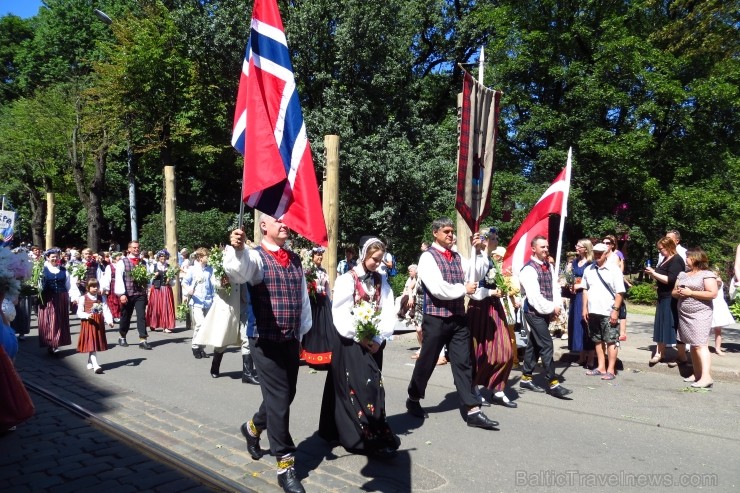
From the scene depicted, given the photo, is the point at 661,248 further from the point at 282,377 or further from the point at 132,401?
the point at 132,401

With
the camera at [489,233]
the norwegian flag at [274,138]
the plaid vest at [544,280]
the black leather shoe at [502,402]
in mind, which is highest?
the norwegian flag at [274,138]

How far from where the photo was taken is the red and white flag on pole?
27.4ft

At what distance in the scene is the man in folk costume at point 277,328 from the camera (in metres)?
4.40

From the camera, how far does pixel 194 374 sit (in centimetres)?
886

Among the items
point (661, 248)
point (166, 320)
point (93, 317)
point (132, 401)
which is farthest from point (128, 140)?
point (661, 248)

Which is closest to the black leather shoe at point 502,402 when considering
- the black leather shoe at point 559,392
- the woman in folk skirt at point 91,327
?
the black leather shoe at point 559,392

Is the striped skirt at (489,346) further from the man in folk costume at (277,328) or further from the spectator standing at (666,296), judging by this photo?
the spectator standing at (666,296)

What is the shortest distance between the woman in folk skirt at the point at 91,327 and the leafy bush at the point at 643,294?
51.6ft

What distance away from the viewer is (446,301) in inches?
237

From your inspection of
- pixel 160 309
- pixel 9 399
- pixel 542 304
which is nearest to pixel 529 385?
pixel 542 304

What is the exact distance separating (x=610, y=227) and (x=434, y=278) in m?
14.9

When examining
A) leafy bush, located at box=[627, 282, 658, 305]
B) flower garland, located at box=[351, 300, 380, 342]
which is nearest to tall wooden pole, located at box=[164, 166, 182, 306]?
flower garland, located at box=[351, 300, 380, 342]

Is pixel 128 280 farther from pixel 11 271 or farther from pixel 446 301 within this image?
pixel 446 301

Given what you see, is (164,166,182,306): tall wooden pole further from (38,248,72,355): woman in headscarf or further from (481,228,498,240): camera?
(481,228,498,240): camera
